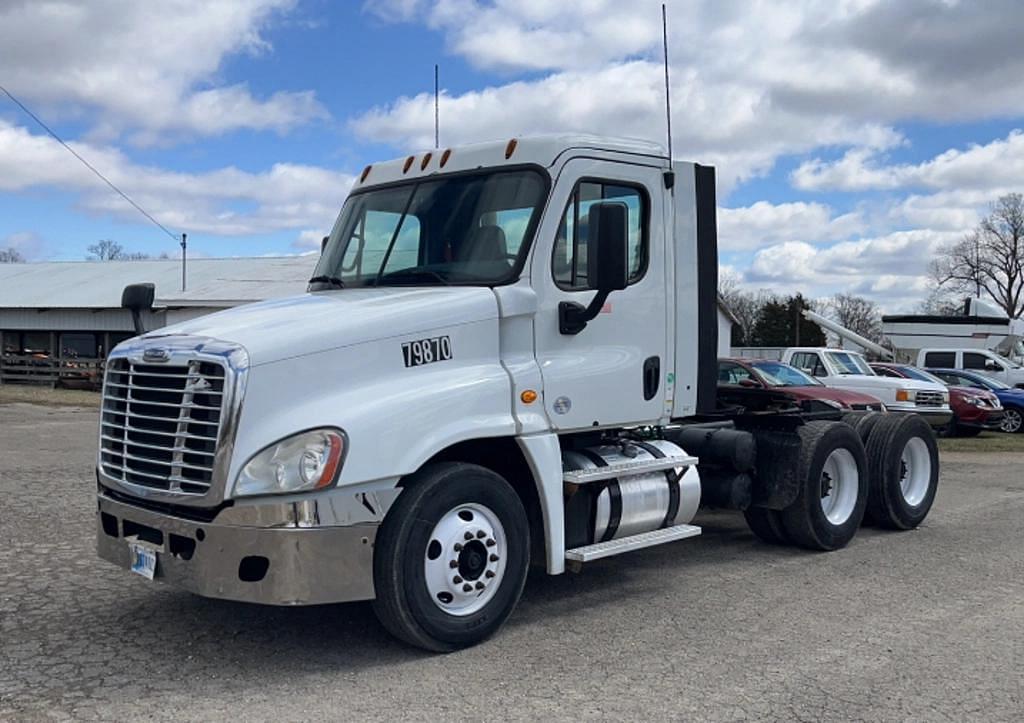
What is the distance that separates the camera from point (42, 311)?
35.1m

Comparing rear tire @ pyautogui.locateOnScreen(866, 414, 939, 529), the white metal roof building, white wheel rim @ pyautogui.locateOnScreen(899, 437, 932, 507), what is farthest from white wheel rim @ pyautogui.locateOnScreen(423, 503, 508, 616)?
the white metal roof building

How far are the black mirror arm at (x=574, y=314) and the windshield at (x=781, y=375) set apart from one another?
32.7 feet

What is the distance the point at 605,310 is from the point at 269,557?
2697 millimetres

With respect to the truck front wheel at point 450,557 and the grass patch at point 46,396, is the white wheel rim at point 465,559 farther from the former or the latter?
the grass patch at point 46,396

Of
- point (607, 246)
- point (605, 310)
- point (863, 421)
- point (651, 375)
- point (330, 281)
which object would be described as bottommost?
point (863, 421)

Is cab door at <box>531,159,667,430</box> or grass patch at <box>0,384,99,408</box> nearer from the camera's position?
cab door at <box>531,159,667,430</box>

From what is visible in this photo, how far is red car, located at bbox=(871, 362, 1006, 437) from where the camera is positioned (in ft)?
67.1

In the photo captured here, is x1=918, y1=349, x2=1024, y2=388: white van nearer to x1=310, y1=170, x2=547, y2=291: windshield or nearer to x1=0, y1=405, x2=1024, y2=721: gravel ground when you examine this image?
x1=0, y1=405, x2=1024, y2=721: gravel ground

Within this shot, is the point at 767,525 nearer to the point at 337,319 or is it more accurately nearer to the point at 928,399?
the point at 337,319

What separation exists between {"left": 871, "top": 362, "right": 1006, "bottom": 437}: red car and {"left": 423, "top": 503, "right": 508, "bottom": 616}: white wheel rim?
647 inches

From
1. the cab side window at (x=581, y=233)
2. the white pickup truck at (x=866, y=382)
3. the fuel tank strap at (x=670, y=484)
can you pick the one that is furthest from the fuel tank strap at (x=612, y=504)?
the white pickup truck at (x=866, y=382)

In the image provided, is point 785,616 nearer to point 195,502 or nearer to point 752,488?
point 752,488

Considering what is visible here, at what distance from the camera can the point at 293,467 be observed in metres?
4.96

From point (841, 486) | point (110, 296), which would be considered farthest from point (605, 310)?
point (110, 296)
